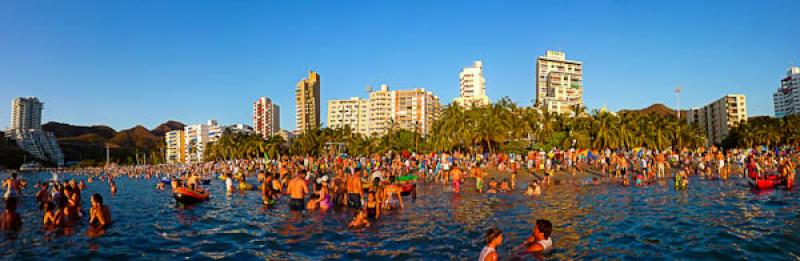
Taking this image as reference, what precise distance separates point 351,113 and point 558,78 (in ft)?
232

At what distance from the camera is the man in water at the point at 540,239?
9.03 m

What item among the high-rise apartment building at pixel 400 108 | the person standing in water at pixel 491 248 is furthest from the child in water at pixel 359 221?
the high-rise apartment building at pixel 400 108

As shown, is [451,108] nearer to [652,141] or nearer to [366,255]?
[652,141]

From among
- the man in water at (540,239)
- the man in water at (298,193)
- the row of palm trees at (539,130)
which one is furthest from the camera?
the row of palm trees at (539,130)

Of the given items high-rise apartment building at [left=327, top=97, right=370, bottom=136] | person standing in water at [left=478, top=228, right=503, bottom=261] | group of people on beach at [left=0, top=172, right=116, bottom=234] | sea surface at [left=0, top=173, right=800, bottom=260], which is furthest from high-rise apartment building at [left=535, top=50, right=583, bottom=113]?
person standing in water at [left=478, top=228, right=503, bottom=261]

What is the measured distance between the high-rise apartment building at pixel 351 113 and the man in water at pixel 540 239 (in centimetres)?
15296

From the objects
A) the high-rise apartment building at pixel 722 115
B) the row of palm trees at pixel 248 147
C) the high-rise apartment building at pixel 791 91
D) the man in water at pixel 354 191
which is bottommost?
the man in water at pixel 354 191

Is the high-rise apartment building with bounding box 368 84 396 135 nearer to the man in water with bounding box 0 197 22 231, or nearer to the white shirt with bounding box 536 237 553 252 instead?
the man in water with bounding box 0 197 22 231

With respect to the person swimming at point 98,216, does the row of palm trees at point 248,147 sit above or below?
above

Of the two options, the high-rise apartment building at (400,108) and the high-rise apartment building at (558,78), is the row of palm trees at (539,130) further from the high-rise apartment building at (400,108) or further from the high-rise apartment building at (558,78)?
the high-rise apartment building at (400,108)

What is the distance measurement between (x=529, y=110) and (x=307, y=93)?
136 m

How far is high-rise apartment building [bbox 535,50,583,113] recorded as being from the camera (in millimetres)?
146250

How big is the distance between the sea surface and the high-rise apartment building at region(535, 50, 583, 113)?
5063 inches

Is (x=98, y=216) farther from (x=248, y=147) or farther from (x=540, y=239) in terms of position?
(x=248, y=147)
